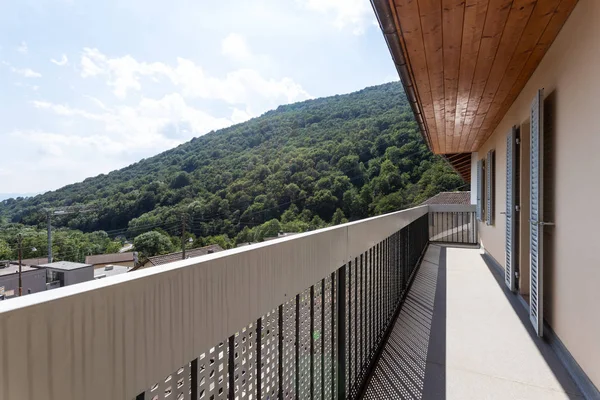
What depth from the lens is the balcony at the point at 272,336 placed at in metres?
0.43

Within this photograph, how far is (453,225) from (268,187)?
25.2 meters

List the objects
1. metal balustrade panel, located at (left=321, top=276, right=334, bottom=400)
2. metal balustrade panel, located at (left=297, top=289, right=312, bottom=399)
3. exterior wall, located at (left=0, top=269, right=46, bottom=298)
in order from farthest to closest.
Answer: exterior wall, located at (left=0, top=269, right=46, bottom=298), metal balustrade panel, located at (left=321, top=276, right=334, bottom=400), metal balustrade panel, located at (left=297, top=289, right=312, bottom=399)

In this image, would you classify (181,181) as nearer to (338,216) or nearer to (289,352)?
(338,216)

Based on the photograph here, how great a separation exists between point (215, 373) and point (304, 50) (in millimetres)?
18773

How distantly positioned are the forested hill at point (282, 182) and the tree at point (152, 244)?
935 mm

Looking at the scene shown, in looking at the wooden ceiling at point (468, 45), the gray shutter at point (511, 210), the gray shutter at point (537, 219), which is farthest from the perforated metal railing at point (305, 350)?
the gray shutter at point (511, 210)

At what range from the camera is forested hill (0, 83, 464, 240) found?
2616 cm

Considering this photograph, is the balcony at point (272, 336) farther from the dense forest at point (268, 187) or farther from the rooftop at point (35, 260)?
the rooftop at point (35, 260)

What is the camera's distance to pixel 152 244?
3134 centimetres

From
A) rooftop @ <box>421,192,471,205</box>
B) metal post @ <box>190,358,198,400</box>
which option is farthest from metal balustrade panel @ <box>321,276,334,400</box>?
rooftop @ <box>421,192,471,205</box>

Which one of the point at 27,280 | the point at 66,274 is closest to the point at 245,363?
the point at 66,274

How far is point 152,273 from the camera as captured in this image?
1.84ft

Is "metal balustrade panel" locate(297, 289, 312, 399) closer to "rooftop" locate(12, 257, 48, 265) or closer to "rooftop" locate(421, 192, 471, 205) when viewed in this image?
"rooftop" locate(421, 192, 471, 205)

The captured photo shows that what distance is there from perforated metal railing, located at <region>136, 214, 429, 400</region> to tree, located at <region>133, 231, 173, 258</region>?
105ft
